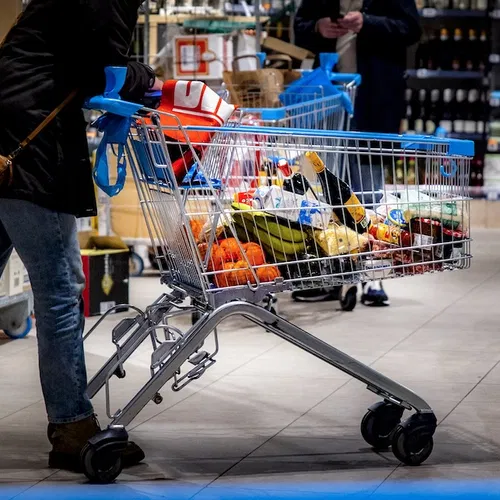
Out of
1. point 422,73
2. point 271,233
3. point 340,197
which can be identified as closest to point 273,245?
point 271,233

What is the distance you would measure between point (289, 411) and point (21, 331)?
1890 millimetres

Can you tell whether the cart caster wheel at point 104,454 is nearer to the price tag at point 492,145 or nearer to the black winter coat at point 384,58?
the black winter coat at point 384,58

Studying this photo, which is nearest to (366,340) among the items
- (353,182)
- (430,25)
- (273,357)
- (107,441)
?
(273,357)

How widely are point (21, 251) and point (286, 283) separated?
2.44 feet

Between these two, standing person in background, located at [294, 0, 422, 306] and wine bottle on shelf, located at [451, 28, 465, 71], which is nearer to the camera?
standing person in background, located at [294, 0, 422, 306]

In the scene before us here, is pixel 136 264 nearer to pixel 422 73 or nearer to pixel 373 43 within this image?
pixel 373 43

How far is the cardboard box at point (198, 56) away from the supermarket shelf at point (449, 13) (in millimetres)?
4803

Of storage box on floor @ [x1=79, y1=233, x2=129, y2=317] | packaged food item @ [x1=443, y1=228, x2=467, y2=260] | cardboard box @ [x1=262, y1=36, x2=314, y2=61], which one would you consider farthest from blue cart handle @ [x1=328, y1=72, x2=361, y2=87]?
packaged food item @ [x1=443, y1=228, x2=467, y2=260]

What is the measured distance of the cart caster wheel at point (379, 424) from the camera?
11.5 ft

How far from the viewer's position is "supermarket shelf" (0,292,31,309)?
5.15m

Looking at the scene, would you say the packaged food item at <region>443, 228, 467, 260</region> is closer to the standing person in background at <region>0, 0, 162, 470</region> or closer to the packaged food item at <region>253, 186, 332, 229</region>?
the packaged food item at <region>253, 186, 332, 229</region>

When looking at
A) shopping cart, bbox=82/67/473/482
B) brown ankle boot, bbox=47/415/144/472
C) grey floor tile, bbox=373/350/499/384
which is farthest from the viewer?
grey floor tile, bbox=373/350/499/384

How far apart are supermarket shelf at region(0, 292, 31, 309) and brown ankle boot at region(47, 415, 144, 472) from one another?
1941mm

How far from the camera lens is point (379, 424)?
351 cm
